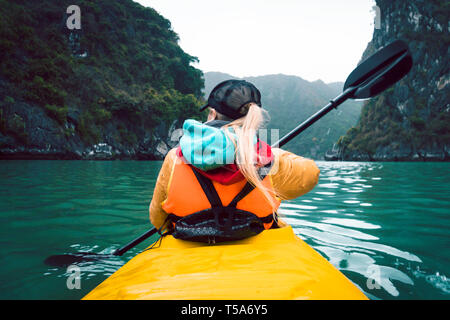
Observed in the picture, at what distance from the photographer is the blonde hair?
1.32 m

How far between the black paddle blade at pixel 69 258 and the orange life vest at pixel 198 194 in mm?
1838

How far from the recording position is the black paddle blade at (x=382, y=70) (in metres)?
2.21

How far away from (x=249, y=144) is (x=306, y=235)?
106 inches

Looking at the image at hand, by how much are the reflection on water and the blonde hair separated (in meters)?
1.53

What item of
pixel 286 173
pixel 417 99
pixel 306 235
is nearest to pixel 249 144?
pixel 286 173

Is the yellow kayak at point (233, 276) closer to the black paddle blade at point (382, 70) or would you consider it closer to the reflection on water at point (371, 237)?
the reflection on water at point (371, 237)

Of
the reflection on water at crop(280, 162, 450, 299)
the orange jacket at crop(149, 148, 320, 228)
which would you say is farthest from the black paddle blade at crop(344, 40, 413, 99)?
the reflection on water at crop(280, 162, 450, 299)

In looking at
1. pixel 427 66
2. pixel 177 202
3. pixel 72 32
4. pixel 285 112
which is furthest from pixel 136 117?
pixel 285 112

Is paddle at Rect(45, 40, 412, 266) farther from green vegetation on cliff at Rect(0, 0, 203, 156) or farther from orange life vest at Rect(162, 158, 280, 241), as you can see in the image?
green vegetation on cliff at Rect(0, 0, 203, 156)

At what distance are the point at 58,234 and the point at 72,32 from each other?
37879 mm

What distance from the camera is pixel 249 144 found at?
1.37m

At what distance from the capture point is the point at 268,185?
4.86 ft

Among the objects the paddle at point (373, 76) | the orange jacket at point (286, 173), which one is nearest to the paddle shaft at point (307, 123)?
the paddle at point (373, 76)

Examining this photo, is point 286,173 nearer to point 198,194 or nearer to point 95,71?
point 198,194
